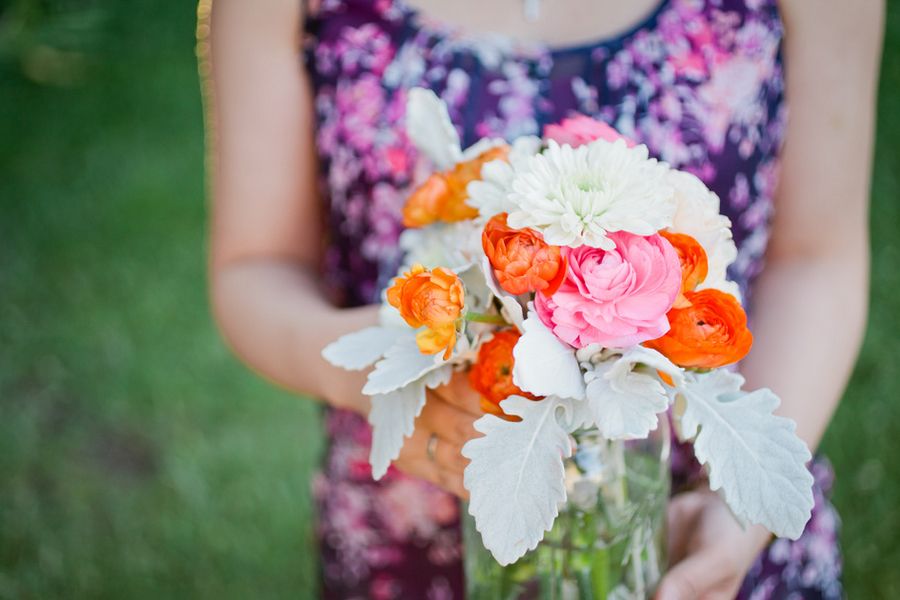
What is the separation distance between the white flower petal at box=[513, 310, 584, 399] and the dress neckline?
58 centimetres

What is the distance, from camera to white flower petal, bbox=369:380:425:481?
860 mm

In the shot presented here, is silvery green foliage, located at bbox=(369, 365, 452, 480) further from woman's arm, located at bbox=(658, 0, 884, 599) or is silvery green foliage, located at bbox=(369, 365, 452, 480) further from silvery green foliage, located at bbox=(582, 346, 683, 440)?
woman's arm, located at bbox=(658, 0, 884, 599)

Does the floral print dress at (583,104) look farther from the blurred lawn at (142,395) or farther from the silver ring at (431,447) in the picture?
the blurred lawn at (142,395)

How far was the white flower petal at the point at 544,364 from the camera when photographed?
0.73 m

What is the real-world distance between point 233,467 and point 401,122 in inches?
78.4

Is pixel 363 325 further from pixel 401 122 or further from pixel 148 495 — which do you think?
pixel 148 495

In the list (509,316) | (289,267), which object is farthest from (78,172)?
(509,316)

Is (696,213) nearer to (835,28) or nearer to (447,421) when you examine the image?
(447,421)

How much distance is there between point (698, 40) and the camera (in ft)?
4.04

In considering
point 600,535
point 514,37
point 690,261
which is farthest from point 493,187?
point 514,37

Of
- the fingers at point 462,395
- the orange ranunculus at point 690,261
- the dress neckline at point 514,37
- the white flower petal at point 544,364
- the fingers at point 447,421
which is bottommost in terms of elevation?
the fingers at point 447,421

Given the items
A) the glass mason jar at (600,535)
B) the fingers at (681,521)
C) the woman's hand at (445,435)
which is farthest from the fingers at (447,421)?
the fingers at (681,521)

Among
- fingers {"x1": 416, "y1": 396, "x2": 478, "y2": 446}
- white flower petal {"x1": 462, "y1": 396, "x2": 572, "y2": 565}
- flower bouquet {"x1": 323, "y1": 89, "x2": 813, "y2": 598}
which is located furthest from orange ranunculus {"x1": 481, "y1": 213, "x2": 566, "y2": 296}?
fingers {"x1": 416, "y1": 396, "x2": 478, "y2": 446}

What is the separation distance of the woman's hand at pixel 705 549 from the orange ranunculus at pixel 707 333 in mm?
300
